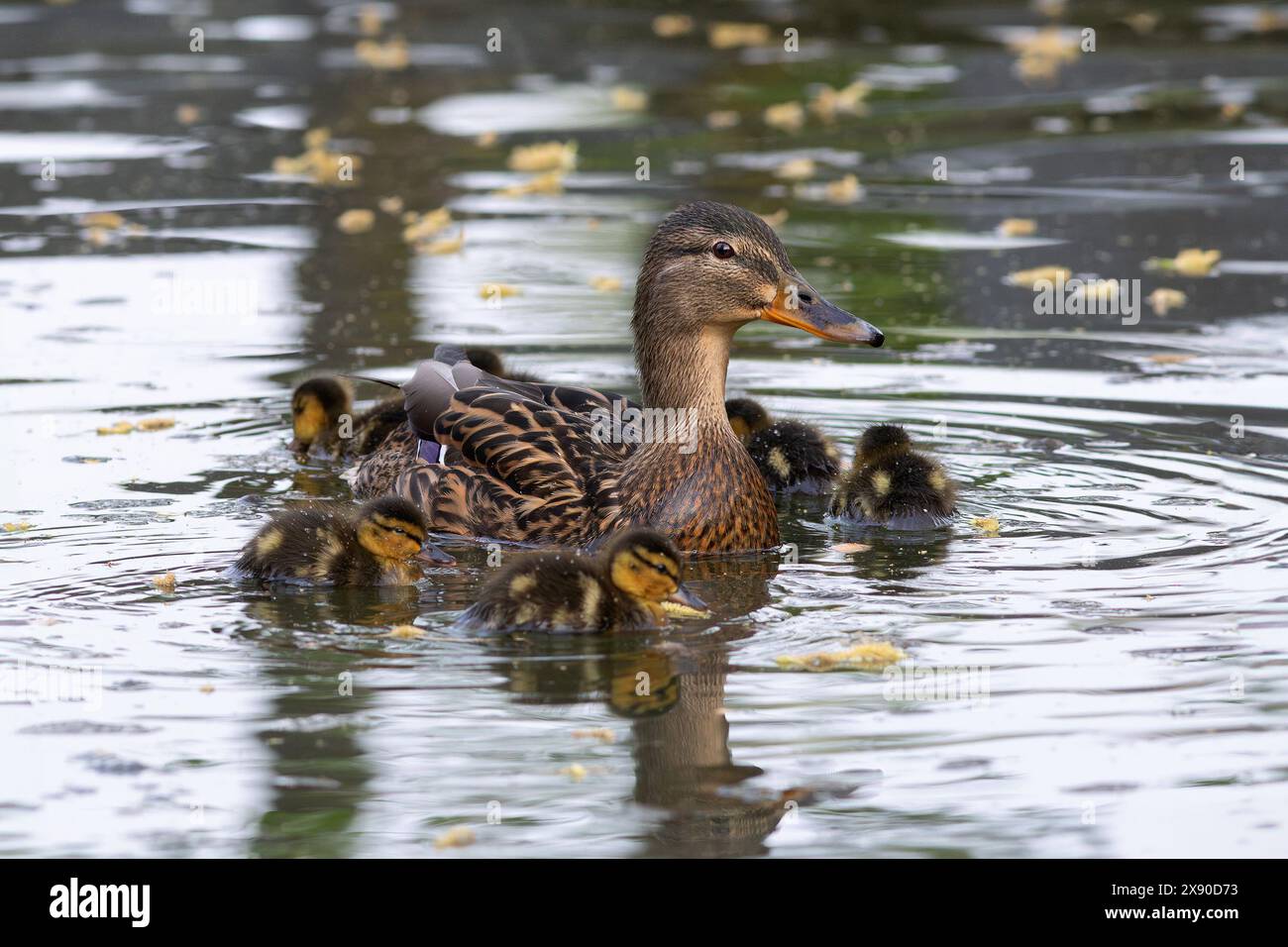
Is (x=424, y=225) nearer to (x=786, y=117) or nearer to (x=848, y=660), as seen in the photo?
(x=786, y=117)

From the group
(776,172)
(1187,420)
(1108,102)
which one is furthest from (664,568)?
(1108,102)

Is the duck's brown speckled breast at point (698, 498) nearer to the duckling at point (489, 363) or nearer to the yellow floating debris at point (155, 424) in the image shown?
the duckling at point (489, 363)

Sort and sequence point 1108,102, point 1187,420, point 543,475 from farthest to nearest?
point 1108,102 → point 1187,420 → point 543,475

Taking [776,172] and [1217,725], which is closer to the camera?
[1217,725]

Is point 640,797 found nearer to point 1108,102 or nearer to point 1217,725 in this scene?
point 1217,725

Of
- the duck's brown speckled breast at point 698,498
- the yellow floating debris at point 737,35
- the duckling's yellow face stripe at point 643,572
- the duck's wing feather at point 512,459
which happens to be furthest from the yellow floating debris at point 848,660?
the yellow floating debris at point 737,35

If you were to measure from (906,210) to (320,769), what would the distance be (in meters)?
7.73

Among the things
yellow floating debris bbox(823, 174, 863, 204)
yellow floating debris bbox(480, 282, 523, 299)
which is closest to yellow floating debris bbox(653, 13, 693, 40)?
yellow floating debris bbox(823, 174, 863, 204)

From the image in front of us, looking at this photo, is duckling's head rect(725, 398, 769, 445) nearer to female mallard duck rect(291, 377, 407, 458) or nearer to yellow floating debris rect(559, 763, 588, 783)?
female mallard duck rect(291, 377, 407, 458)

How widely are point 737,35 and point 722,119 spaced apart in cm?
275

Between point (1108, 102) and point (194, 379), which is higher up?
point (1108, 102)

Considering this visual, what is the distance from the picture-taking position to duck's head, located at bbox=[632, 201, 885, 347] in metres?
6.93

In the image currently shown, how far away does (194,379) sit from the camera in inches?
357

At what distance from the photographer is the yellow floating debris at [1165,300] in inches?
392
